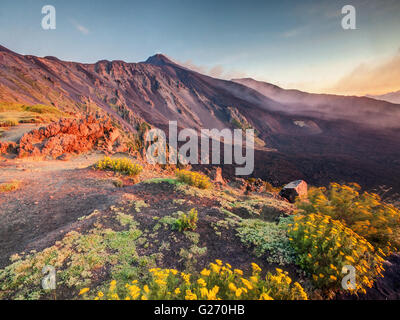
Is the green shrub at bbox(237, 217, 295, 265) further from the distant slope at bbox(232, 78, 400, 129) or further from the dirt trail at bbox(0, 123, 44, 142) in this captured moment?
the distant slope at bbox(232, 78, 400, 129)

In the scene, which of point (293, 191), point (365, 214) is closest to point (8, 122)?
point (365, 214)

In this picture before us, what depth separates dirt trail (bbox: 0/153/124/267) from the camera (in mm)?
3977

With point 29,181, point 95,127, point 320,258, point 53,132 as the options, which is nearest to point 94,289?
point 320,258

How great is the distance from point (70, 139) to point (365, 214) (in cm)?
1388

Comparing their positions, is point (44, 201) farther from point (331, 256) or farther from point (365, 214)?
point (365, 214)

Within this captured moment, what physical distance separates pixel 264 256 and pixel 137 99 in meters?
→ 64.1

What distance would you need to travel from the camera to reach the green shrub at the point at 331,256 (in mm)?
2627

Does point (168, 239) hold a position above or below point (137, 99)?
below

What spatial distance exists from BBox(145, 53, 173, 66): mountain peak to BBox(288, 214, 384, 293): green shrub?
109 m

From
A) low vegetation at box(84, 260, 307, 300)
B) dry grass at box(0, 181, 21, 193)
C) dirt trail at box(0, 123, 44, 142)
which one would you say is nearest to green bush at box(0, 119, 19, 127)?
dirt trail at box(0, 123, 44, 142)

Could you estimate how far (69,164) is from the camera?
9.63 metres

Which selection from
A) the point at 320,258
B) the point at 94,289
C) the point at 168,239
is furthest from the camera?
the point at 168,239

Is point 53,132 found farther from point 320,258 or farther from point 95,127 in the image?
point 320,258

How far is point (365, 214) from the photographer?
4.04m
